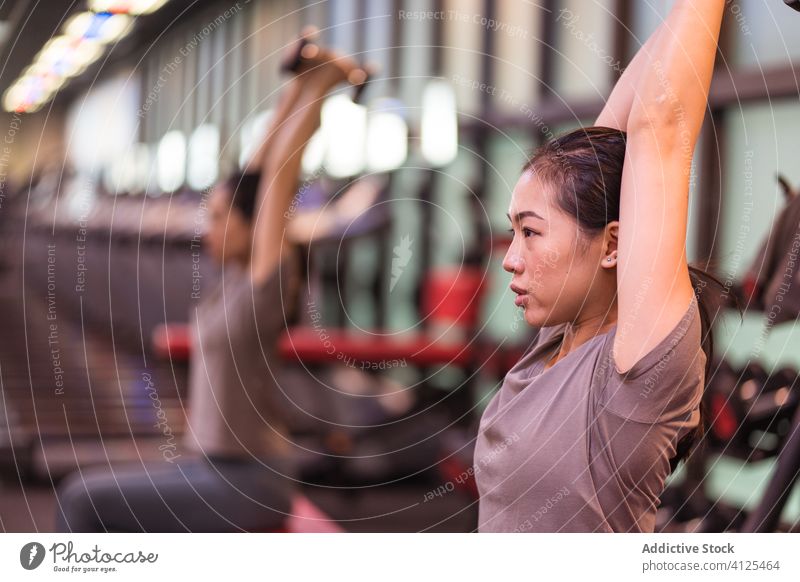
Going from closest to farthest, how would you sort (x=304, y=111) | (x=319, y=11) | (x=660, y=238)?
(x=660, y=238) → (x=304, y=111) → (x=319, y=11)

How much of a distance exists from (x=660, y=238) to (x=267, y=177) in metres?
0.73

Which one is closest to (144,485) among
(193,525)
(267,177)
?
(193,525)

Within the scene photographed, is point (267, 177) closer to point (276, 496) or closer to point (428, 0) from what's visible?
point (276, 496)

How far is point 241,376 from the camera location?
1.33 meters

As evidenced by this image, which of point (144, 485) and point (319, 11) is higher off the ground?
point (319, 11)

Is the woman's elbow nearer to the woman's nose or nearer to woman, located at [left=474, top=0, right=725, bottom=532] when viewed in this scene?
woman, located at [left=474, top=0, right=725, bottom=532]

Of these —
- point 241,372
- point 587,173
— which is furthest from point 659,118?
point 241,372

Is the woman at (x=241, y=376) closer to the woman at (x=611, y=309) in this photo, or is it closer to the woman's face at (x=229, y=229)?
the woman's face at (x=229, y=229)

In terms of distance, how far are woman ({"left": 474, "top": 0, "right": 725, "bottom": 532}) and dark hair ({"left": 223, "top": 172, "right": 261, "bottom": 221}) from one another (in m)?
0.65

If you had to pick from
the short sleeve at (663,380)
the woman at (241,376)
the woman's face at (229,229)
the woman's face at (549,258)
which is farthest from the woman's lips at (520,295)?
the woman's face at (229,229)

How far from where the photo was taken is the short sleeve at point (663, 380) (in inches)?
27.7

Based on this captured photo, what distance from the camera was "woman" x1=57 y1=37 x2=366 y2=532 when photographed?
1.18 m

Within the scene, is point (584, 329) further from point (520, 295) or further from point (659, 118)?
point (659, 118)

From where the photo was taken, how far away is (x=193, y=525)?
3.81 feet
